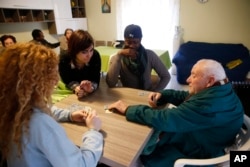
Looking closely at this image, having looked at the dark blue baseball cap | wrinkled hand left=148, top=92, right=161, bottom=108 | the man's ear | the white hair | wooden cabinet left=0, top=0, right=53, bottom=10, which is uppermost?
wooden cabinet left=0, top=0, right=53, bottom=10

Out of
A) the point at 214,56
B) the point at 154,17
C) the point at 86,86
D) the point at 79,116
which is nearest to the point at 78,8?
the point at 154,17

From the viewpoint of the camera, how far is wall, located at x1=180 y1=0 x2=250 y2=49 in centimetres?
395

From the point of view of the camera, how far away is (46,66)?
694mm

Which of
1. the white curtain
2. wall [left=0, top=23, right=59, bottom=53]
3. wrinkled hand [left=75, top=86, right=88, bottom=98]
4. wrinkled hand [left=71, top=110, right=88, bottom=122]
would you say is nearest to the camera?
wrinkled hand [left=71, top=110, right=88, bottom=122]

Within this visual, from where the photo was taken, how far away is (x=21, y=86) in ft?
2.15

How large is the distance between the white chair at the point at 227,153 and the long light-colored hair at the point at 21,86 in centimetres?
72

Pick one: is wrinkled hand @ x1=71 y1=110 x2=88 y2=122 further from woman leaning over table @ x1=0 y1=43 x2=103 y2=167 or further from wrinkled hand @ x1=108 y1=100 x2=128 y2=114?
woman leaning over table @ x1=0 y1=43 x2=103 y2=167

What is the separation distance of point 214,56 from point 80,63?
3.30m

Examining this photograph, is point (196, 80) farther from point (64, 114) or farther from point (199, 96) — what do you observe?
point (64, 114)

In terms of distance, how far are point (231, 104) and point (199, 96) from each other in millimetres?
177

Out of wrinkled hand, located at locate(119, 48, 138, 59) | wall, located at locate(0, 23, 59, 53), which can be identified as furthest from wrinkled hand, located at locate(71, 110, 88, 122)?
wall, located at locate(0, 23, 59, 53)

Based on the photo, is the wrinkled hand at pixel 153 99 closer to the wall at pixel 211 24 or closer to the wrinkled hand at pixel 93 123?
the wrinkled hand at pixel 93 123

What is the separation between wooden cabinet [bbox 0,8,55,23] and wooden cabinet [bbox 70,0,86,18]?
0.87m

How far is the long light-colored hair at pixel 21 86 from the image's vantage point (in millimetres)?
659
